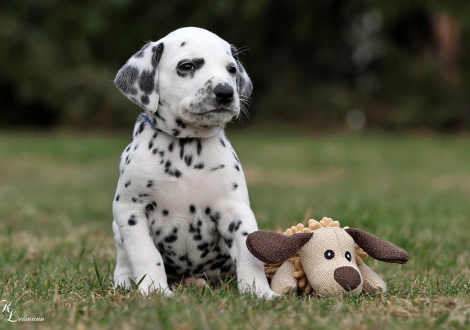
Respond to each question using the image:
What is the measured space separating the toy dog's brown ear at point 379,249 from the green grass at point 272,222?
18 cm

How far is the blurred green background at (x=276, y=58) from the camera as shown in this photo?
1931cm

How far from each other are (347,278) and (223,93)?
112 centimetres

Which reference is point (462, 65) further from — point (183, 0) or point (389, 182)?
point (389, 182)

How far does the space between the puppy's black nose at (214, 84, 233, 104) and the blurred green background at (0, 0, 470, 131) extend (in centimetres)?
1515

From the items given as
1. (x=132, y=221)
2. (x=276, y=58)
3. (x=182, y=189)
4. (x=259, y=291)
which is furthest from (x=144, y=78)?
(x=276, y=58)

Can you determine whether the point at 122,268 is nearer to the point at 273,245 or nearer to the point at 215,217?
the point at 215,217

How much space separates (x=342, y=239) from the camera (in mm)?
3758

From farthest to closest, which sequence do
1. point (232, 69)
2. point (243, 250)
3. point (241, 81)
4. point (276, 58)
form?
1. point (276, 58)
2. point (241, 81)
3. point (232, 69)
4. point (243, 250)

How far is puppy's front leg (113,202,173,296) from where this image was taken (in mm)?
3619

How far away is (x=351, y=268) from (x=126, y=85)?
5.13ft

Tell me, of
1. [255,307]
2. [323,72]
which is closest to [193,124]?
[255,307]

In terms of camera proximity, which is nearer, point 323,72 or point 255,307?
point 255,307

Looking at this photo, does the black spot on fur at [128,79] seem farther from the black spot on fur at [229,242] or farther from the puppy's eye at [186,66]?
the black spot on fur at [229,242]

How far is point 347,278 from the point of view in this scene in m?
3.58
